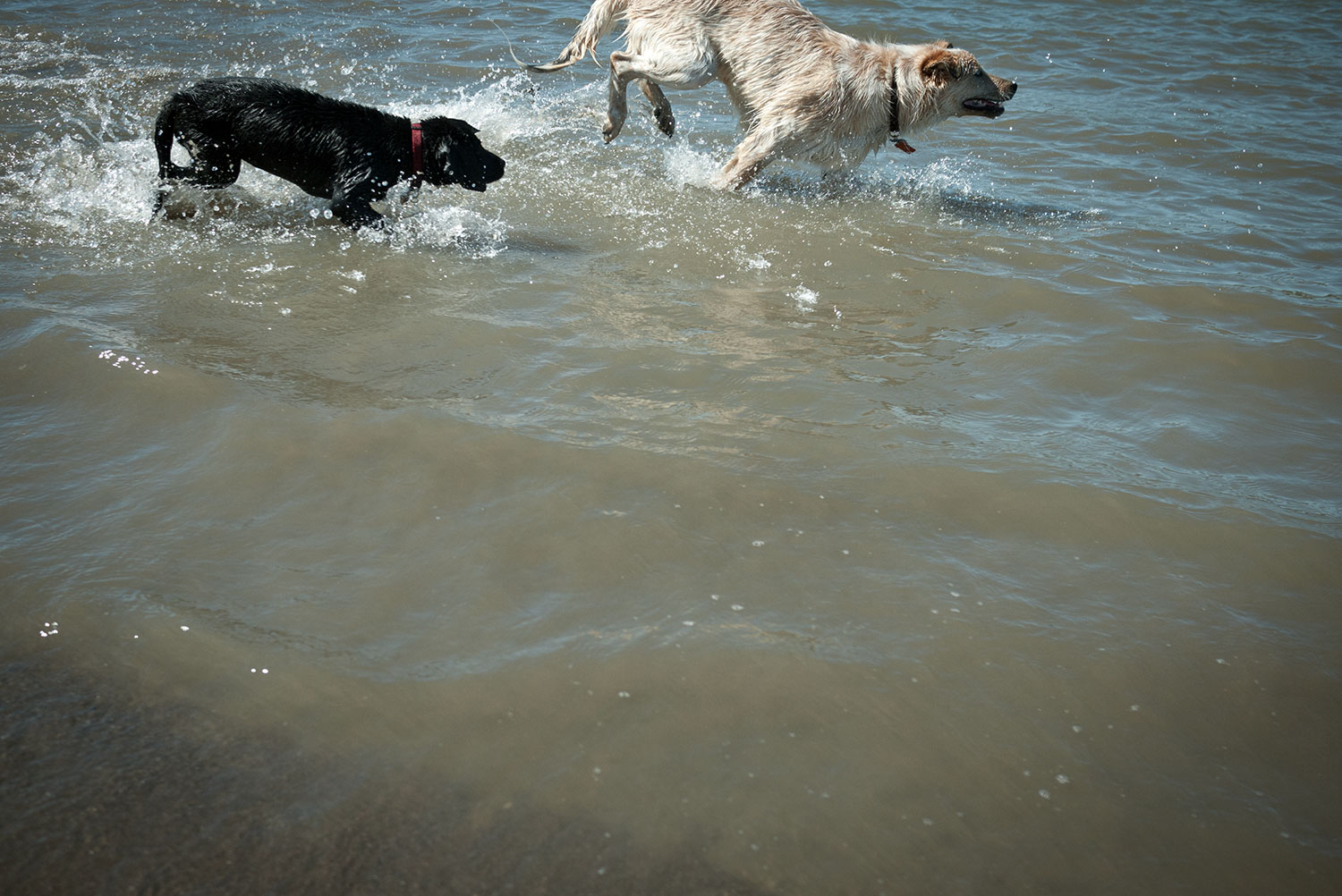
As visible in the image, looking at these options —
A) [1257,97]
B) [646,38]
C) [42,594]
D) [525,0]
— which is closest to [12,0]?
[525,0]

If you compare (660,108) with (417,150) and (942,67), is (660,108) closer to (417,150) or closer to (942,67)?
(942,67)

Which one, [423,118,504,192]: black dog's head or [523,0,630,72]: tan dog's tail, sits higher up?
[523,0,630,72]: tan dog's tail

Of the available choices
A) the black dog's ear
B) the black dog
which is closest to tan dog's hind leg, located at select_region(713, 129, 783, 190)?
the black dog

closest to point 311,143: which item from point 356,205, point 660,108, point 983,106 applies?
point 356,205

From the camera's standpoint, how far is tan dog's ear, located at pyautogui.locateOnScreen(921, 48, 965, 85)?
6.29m

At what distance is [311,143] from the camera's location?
5.29 meters

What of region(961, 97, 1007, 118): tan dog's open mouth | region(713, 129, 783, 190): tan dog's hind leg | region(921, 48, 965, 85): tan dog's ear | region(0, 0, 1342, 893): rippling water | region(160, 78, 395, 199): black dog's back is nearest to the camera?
region(0, 0, 1342, 893): rippling water

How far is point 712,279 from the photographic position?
17.1ft

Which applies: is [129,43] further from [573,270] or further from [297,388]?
[297,388]

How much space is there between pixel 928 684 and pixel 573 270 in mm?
3330

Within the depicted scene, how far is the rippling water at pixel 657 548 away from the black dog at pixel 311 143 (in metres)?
0.31

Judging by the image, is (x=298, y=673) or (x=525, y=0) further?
(x=525, y=0)

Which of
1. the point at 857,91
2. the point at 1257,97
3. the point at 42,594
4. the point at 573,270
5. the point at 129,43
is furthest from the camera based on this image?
the point at 129,43

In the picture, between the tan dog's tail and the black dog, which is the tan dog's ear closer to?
the tan dog's tail
